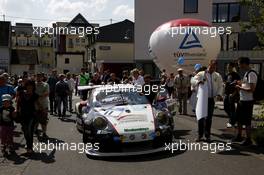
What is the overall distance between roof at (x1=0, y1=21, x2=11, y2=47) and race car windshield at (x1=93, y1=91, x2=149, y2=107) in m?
55.6

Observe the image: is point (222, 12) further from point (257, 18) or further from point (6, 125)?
point (6, 125)

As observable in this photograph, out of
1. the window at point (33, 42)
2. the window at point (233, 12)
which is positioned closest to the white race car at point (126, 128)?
the window at point (233, 12)

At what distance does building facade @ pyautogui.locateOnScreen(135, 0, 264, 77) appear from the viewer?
Answer: 3638 cm

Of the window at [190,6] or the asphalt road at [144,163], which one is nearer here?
the asphalt road at [144,163]

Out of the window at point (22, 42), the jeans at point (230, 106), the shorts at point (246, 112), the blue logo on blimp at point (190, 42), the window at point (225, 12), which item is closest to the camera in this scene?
the shorts at point (246, 112)

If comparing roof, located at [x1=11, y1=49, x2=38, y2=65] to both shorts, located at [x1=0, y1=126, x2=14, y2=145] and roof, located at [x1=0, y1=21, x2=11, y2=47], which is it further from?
shorts, located at [x1=0, y1=126, x2=14, y2=145]

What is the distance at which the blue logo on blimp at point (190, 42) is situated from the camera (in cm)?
1784

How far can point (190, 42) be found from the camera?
1798 cm

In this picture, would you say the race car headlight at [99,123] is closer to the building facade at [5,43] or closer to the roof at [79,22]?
the building facade at [5,43]

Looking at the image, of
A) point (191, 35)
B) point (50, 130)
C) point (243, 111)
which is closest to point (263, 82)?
point (243, 111)

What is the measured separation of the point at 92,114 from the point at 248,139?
11.0 feet

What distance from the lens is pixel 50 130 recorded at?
11.7 m

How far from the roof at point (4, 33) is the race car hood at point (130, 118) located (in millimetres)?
56467

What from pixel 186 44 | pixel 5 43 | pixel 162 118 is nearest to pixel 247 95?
pixel 162 118
